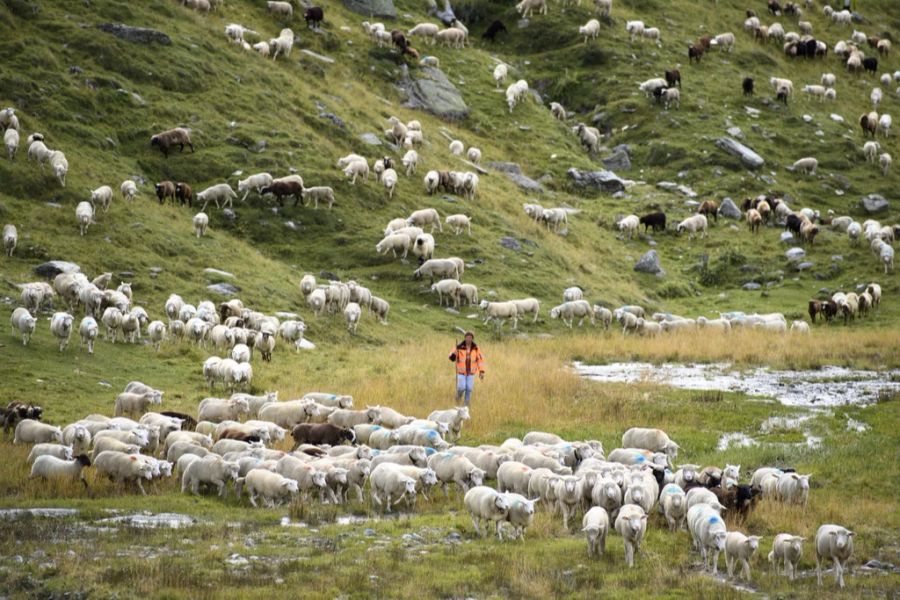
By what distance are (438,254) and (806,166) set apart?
29.1m

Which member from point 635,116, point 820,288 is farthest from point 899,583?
point 635,116

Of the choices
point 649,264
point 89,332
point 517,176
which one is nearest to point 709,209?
point 649,264

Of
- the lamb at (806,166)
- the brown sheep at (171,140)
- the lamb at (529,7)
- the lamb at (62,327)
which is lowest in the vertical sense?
the lamb at (62,327)

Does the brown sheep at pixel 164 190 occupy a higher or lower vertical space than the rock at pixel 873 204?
lower

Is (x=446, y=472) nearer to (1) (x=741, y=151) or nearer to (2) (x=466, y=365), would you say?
(2) (x=466, y=365)

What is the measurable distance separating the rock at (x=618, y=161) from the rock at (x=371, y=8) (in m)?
16.8

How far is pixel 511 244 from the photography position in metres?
43.9

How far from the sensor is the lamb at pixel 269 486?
16078mm

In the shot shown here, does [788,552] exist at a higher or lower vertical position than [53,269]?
lower

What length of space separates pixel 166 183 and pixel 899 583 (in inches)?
1245

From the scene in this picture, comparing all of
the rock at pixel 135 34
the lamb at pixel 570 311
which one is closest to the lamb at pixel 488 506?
the lamb at pixel 570 311

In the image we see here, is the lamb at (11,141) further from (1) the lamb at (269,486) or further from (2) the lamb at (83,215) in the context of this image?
(1) the lamb at (269,486)

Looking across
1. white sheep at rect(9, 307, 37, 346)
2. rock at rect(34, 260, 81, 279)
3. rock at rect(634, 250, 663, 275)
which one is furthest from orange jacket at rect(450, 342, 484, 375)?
rock at rect(634, 250, 663, 275)

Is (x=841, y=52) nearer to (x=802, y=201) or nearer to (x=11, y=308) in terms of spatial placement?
(x=802, y=201)
